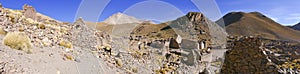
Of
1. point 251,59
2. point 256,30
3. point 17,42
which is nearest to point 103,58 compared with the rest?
point 17,42

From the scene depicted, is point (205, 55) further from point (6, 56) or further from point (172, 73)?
point (6, 56)

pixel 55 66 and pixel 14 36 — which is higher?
pixel 14 36

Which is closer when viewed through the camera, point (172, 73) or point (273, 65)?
point (273, 65)

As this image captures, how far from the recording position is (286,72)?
7980 mm

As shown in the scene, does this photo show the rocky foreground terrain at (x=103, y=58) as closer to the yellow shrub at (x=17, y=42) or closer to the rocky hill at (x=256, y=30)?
the yellow shrub at (x=17, y=42)

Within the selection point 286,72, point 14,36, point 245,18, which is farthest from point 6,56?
point 245,18

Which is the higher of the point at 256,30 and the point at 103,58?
the point at 256,30

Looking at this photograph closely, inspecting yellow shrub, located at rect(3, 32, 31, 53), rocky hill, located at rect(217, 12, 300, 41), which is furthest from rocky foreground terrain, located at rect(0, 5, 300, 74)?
rocky hill, located at rect(217, 12, 300, 41)

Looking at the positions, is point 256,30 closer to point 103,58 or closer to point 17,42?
point 103,58

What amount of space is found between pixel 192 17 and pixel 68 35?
14.3 meters

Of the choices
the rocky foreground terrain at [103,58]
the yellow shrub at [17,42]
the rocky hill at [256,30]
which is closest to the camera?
the rocky foreground terrain at [103,58]

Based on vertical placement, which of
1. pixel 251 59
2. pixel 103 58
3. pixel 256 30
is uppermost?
pixel 256 30

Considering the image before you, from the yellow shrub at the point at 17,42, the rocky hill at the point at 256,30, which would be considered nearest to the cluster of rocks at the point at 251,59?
the yellow shrub at the point at 17,42

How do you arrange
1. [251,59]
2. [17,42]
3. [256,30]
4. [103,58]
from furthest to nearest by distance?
[256,30], [103,58], [251,59], [17,42]
